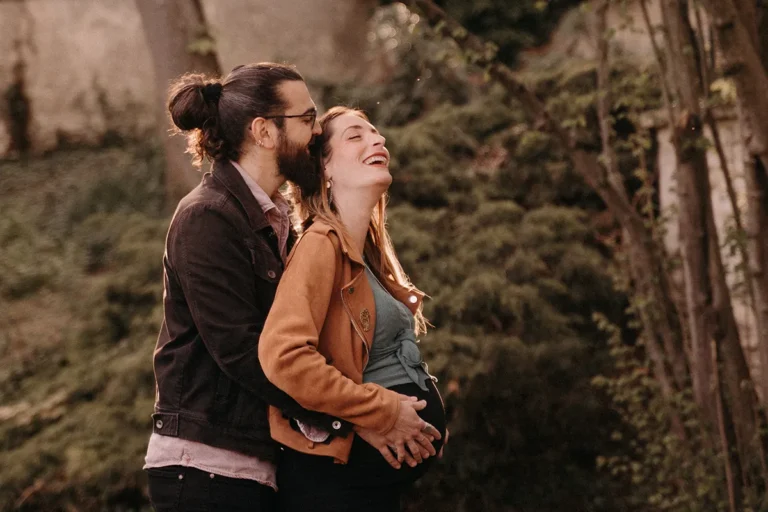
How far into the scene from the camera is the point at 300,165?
2434mm

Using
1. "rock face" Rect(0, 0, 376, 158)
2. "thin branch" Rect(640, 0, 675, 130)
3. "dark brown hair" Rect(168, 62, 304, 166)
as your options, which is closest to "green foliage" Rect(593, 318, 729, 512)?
"thin branch" Rect(640, 0, 675, 130)

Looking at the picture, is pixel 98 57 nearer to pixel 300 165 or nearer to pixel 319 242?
pixel 300 165

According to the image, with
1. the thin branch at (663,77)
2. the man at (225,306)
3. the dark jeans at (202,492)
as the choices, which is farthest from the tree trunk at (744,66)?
the dark jeans at (202,492)

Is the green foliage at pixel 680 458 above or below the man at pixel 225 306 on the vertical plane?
below

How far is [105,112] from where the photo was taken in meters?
10.9

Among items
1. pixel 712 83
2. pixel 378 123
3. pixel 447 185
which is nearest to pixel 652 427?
pixel 712 83

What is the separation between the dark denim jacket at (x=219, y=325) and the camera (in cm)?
211

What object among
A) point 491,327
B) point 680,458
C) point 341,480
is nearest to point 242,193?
point 341,480

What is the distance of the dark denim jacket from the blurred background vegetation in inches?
44.5

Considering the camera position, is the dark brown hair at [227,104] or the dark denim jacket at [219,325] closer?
the dark denim jacket at [219,325]

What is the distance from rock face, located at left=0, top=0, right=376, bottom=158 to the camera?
10.5m

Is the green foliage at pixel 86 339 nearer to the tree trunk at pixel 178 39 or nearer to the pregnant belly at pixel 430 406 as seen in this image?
the tree trunk at pixel 178 39

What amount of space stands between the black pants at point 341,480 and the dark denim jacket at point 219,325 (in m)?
0.09

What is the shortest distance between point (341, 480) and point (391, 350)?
38cm
